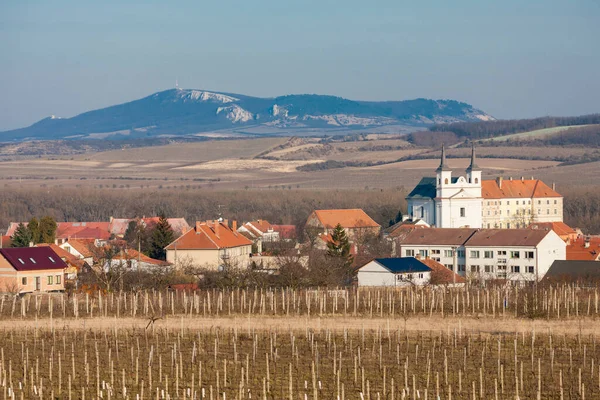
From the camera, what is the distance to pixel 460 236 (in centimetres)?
7306

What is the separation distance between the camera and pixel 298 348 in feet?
116

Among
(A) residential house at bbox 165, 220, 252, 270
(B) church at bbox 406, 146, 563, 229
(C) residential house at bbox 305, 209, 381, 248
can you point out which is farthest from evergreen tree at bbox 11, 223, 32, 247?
(B) church at bbox 406, 146, 563, 229

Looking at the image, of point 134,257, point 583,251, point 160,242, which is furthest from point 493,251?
point 134,257

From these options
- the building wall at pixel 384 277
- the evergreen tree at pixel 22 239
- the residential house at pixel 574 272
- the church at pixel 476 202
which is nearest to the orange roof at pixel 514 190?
the church at pixel 476 202

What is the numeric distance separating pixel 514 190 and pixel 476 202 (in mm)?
11797

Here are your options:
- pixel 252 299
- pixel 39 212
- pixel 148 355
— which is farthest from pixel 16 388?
pixel 39 212

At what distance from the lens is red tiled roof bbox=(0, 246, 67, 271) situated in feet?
178

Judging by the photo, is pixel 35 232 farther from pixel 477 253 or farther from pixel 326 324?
pixel 326 324

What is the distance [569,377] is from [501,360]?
9.54 feet

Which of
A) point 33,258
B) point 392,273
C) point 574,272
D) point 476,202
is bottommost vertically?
point 574,272

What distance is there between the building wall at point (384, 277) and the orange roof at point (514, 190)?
5323 centimetres

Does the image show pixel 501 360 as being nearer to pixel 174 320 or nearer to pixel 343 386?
pixel 343 386

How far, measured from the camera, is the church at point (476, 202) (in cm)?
10219

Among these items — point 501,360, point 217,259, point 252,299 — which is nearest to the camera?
point 501,360
